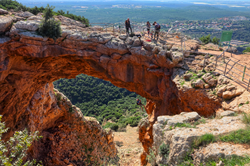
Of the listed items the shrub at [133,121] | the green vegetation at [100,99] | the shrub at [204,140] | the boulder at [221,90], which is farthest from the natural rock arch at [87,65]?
the green vegetation at [100,99]

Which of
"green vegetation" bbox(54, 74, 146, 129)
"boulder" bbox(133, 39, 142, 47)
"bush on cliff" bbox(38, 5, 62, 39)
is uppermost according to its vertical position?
"bush on cliff" bbox(38, 5, 62, 39)

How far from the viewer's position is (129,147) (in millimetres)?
33188

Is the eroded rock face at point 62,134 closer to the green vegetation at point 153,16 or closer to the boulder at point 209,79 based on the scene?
the boulder at point 209,79

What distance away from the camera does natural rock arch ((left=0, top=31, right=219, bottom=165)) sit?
689 inches

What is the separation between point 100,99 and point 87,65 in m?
38.0

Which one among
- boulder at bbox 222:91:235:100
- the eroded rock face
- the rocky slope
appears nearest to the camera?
boulder at bbox 222:91:235:100

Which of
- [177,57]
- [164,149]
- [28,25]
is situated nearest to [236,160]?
[164,149]

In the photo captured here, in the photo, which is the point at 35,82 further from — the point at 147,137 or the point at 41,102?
the point at 147,137

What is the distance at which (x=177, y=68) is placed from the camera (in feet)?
60.6

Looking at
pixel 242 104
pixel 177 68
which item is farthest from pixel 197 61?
pixel 242 104

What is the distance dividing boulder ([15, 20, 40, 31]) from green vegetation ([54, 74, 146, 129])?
33.9 m

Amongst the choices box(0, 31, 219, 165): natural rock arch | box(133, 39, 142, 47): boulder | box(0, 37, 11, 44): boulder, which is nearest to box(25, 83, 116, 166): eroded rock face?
box(0, 31, 219, 165): natural rock arch

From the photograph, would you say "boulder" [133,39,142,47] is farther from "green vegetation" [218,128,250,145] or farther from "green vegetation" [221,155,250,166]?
"green vegetation" [221,155,250,166]

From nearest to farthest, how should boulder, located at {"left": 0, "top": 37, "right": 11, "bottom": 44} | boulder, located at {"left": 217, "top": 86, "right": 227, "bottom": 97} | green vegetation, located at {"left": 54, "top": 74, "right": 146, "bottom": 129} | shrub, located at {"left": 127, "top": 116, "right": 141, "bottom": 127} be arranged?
boulder, located at {"left": 217, "top": 86, "right": 227, "bottom": 97} → boulder, located at {"left": 0, "top": 37, "right": 11, "bottom": 44} → shrub, located at {"left": 127, "top": 116, "right": 141, "bottom": 127} → green vegetation, located at {"left": 54, "top": 74, "right": 146, "bottom": 129}
